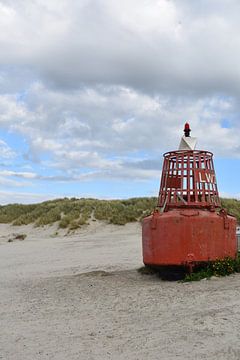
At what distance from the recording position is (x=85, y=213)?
24.5 meters

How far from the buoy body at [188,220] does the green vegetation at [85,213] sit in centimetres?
1322

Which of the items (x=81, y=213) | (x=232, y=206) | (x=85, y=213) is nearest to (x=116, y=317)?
(x=85, y=213)

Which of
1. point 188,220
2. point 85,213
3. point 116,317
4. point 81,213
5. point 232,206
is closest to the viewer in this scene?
point 116,317

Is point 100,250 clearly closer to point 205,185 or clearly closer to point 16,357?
point 205,185

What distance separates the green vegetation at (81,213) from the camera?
23438mm

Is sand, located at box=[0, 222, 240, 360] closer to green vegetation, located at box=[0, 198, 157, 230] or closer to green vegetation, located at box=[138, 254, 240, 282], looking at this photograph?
green vegetation, located at box=[138, 254, 240, 282]

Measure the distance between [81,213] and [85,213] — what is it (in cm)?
29

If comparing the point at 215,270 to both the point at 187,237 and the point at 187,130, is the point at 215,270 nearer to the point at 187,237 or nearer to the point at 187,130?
the point at 187,237

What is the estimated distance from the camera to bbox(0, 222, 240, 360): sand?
523 centimetres

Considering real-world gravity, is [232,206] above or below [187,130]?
below

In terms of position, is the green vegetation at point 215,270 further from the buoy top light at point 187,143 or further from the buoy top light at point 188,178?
the buoy top light at point 187,143

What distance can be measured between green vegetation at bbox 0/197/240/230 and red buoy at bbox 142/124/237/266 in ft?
43.3

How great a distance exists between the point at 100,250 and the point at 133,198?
1267cm

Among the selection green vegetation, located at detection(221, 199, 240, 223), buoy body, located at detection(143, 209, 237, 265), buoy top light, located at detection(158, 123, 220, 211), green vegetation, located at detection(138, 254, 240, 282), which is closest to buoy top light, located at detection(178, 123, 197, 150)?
buoy top light, located at detection(158, 123, 220, 211)
